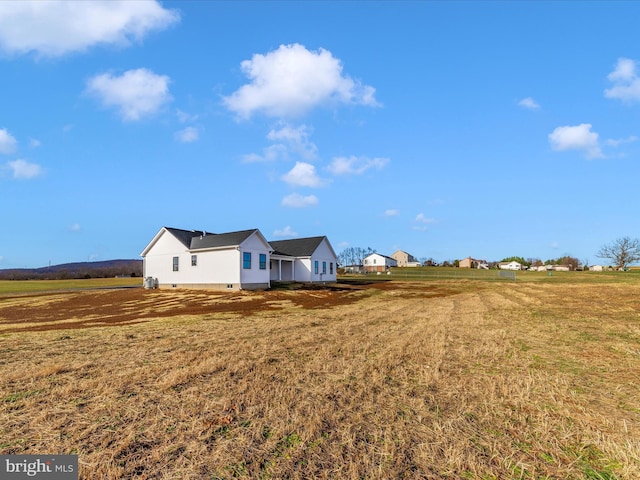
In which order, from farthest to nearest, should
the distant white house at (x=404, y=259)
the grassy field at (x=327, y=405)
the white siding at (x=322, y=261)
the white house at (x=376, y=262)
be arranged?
the distant white house at (x=404, y=259) < the white house at (x=376, y=262) < the white siding at (x=322, y=261) < the grassy field at (x=327, y=405)

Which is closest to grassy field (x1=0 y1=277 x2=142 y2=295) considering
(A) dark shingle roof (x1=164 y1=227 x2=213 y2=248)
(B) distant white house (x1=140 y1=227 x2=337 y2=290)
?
(B) distant white house (x1=140 y1=227 x2=337 y2=290)

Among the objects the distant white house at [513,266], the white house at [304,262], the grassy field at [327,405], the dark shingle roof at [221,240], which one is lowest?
the distant white house at [513,266]

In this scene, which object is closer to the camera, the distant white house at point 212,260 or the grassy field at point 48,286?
the distant white house at point 212,260

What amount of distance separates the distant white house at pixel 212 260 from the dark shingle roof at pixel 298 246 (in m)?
0.67

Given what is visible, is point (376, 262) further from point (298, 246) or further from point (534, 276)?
point (298, 246)

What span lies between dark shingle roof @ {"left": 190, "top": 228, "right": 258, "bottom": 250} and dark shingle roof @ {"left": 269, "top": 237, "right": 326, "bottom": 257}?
8388 mm

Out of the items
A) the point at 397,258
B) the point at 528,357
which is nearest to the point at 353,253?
the point at 397,258

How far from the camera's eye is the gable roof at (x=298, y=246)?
38.1 m

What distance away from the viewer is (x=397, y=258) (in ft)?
404

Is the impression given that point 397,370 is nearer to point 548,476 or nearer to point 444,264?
point 548,476

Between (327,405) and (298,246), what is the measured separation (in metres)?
35.5

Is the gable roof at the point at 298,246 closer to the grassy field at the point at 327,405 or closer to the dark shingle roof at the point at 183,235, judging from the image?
the dark shingle roof at the point at 183,235

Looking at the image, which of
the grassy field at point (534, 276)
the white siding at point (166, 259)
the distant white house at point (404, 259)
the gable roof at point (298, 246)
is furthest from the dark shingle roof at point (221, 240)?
the distant white house at point (404, 259)

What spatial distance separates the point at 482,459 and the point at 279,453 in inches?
77.4
